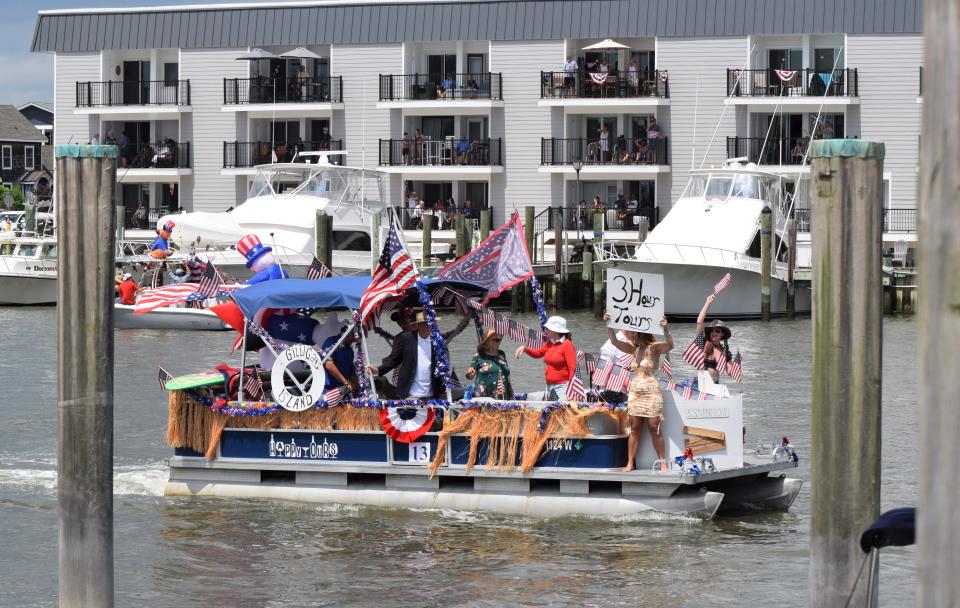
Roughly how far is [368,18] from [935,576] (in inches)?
2055

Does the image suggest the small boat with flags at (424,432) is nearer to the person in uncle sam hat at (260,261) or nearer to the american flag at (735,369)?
the american flag at (735,369)

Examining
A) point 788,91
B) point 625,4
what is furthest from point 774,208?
point 625,4

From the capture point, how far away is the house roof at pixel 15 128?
94625 millimetres

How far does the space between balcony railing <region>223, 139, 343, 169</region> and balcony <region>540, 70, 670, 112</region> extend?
866cm

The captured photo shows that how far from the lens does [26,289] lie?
44.2m

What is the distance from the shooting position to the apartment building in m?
50.4

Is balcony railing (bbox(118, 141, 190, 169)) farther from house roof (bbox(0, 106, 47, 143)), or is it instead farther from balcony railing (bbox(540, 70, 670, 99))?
house roof (bbox(0, 106, 47, 143))

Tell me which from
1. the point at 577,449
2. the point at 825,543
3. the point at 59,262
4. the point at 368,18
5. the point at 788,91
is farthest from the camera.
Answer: the point at 368,18

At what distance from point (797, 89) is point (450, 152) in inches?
492

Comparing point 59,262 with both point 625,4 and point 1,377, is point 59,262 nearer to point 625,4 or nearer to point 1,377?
point 1,377

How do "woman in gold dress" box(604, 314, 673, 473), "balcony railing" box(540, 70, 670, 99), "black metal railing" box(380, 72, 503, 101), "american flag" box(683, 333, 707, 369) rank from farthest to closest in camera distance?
"black metal railing" box(380, 72, 503, 101) < "balcony railing" box(540, 70, 670, 99) < "american flag" box(683, 333, 707, 369) < "woman in gold dress" box(604, 314, 673, 473)

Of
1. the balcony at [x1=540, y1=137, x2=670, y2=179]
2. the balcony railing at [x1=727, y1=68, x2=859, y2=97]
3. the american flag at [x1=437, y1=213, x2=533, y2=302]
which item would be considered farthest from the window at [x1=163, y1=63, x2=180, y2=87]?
the american flag at [x1=437, y1=213, x2=533, y2=302]

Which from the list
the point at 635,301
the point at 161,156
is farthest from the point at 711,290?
the point at 635,301

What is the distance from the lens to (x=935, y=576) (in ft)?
13.3
